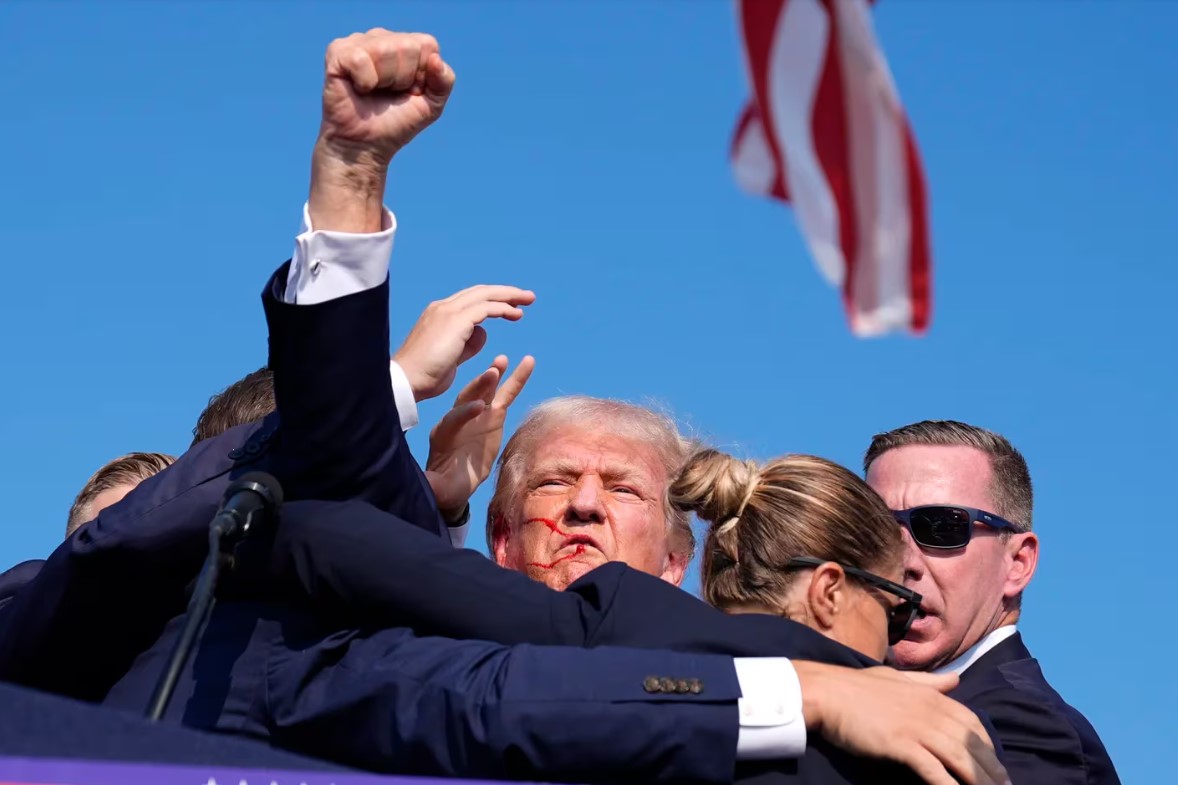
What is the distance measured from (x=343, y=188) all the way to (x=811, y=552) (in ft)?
3.78

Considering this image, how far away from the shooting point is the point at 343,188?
2.96 meters

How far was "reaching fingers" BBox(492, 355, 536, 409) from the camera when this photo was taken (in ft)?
14.2

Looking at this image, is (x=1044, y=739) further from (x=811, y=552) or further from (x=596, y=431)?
(x=596, y=431)

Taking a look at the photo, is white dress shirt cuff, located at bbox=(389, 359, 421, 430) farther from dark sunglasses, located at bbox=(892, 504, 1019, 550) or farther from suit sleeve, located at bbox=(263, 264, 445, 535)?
dark sunglasses, located at bbox=(892, 504, 1019, 550)

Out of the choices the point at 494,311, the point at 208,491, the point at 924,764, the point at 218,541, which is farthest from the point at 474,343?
the point at 924,764

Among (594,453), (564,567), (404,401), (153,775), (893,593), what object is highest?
(594,453)

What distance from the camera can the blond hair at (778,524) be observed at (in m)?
3.14

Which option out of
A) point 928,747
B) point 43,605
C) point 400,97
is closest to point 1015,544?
point 928,747

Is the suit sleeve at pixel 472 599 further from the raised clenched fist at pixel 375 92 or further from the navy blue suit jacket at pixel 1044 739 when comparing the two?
the navy blue suit jacket at pixel 1044 739

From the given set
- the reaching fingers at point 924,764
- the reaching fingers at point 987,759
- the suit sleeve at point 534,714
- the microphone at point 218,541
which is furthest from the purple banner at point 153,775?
the reaching fingers at point 987,759

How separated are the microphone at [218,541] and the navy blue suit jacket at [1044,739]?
82.3 inches

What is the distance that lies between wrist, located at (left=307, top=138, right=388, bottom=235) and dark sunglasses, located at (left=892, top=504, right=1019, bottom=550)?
2.61 metres

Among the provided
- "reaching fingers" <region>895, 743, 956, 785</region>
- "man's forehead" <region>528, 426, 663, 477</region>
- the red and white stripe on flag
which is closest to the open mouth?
"man's forehead" <region>528, 426, 663, 477</region>

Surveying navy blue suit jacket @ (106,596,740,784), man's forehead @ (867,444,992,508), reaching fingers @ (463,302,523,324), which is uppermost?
man's forehead @ (867,444,992,508)
